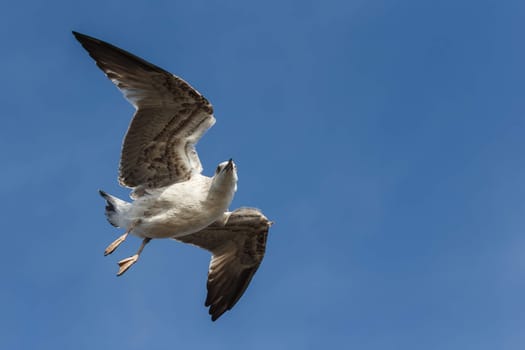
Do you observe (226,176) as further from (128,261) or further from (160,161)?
(128,261)

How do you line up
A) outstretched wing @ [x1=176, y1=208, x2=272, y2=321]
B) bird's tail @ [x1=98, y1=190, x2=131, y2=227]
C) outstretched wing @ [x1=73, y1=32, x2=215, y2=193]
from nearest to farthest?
outstretched wing @ [x1=73, y1=32, x2=215, y2=193], bird's tail @ [x1=98, y1=190, x2=131, y2=227], outstretched wing @ [x1=176, y1=208, x2=272, y2=321]

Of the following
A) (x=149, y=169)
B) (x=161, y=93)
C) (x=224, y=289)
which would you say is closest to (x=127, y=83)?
(x=161, y=93)

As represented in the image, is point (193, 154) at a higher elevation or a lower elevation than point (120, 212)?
higher

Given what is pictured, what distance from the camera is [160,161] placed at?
17719mm

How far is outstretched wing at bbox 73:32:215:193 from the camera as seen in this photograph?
663 inches

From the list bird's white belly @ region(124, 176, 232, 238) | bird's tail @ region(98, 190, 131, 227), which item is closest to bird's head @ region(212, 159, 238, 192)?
bird's white belly @ region(124, 176, 232, 238)

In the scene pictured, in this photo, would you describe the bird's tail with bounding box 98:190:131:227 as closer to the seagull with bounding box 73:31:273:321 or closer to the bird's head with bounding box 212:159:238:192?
the seagull with bounding box 73:31:273:321

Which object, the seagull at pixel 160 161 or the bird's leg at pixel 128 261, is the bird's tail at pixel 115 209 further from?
the bird's leg at pixel 128 261

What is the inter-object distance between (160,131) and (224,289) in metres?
4.13

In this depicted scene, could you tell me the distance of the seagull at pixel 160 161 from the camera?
55.5 feet

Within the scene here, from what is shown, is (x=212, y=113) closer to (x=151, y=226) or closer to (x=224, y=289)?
(x=151, y=226)

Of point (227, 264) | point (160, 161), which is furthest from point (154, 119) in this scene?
point (227, 264)

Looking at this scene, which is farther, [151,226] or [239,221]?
[239,221]

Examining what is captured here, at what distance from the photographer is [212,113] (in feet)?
56.1
